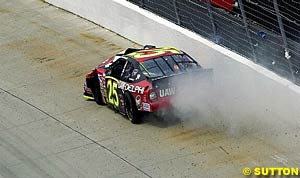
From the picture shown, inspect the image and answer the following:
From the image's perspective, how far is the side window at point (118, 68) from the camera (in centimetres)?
1627

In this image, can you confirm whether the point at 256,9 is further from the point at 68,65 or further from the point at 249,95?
the point at 68,65

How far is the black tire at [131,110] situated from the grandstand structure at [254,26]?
2.83m

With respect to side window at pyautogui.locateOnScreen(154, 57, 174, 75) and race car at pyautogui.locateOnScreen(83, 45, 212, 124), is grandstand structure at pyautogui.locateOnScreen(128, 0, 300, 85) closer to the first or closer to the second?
race car at pyautogui.locateOnScreen(83, 45, 212, 124)

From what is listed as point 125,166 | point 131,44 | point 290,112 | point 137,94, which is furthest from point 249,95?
point 131,44

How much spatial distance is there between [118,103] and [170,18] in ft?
16.9

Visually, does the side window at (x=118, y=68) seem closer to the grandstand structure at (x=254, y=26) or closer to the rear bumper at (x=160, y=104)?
the rear bumper at (x=160, y=104)

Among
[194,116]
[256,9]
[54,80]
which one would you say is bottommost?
[54,80]

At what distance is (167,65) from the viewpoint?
1577cm

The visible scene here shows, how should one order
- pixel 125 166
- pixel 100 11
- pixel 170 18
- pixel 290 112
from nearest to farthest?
pixel 125 166, pixel 290 112, pixel 170 18, pixel 100 11

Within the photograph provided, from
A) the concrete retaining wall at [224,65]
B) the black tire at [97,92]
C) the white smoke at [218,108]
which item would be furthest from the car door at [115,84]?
the concrete retaining wall at [224,65]

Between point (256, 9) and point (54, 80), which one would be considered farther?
point (54, 80)

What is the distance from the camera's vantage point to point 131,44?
2211 centimetres

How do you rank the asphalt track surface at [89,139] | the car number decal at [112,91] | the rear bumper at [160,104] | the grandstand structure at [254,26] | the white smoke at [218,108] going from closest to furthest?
the asphalt track surface at [89,139] → the white smoke at [218,108] → the rear bumper at [160,104] → the grandstand structure at [254,26] → the car number decal at [112,91]

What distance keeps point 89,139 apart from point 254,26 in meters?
4.36
